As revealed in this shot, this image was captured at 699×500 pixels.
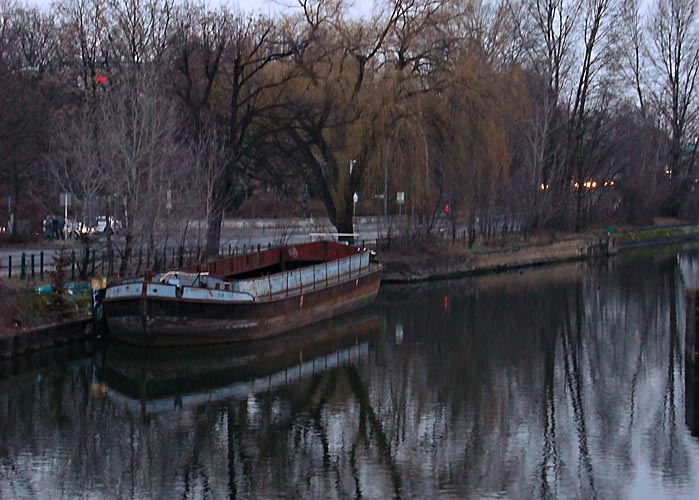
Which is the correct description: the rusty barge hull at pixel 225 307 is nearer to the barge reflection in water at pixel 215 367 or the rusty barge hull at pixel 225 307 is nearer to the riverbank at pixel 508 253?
the barge reflection in water at pixel 215 367

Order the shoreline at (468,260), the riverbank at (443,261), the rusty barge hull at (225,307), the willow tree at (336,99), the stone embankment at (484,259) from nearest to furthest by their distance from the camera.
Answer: the riverbank at (443,261) → the shoreline at (468,260) → the rusty barge hull at (225,307) → the willow tree at (336,99) → the stone embankment at (484,259)

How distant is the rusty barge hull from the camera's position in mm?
25953

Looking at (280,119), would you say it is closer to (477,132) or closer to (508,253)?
(477,132)

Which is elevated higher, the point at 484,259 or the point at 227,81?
the point at 227,81

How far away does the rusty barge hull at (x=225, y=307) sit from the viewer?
25953 millimetres

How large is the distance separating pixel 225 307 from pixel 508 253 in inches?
1045

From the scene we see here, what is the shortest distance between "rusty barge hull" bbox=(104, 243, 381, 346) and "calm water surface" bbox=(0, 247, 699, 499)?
51cm

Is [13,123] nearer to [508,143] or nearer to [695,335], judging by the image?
[508,143]

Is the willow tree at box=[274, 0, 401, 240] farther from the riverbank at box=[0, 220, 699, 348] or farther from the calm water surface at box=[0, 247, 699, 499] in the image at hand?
the calm water surface at box=[0, 247, 699, 499]

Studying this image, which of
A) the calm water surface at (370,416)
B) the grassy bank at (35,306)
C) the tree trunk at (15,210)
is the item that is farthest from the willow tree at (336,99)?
the grassy bank at (35,306)

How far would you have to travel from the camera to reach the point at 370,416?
2094 centimetres

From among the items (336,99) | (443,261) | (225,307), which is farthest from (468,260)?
(225,307)

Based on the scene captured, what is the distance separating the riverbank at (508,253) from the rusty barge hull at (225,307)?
10401 mm

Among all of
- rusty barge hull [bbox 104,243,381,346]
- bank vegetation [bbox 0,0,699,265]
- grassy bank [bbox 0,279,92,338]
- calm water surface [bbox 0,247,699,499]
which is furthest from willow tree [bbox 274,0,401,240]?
grassy bank [bbox 0,279,92,338]
